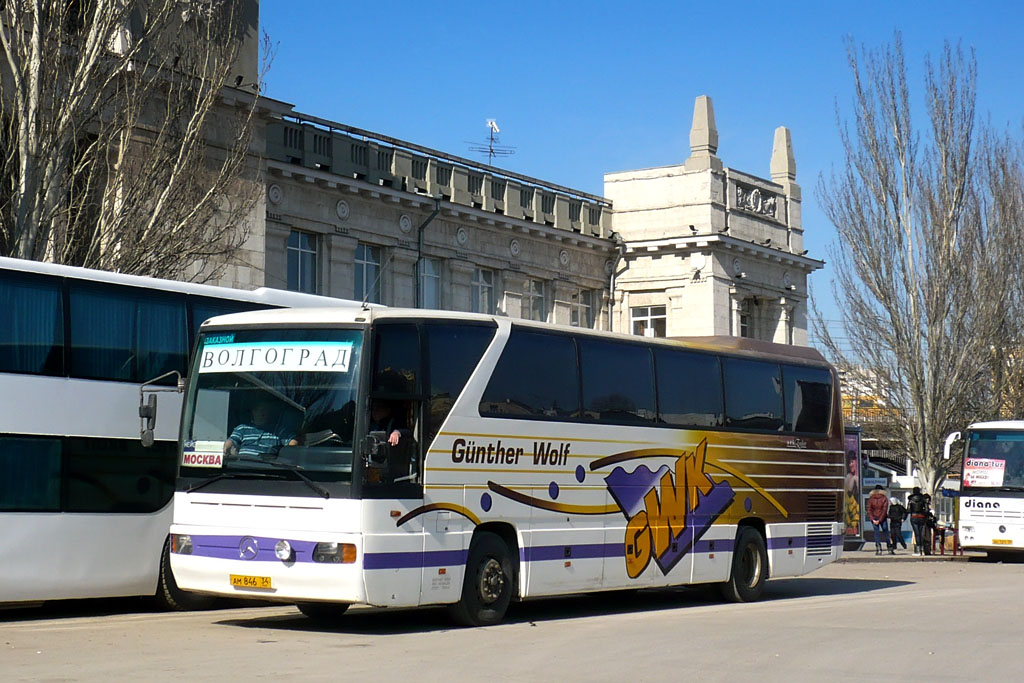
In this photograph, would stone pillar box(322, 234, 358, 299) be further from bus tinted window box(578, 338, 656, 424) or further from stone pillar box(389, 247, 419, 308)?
bus tinted window box(578, 338, 656, 424)

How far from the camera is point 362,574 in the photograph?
43.1 ft

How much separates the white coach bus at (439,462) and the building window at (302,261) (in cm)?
1910

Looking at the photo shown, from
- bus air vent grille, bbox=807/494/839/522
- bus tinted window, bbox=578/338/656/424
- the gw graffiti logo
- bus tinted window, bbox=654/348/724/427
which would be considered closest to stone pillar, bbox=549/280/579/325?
bus air vent grille, bbox=807/494/839/522

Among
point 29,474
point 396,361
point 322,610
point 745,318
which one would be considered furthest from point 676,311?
point 29,474

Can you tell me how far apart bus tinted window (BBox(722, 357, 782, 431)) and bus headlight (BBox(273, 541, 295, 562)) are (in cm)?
719

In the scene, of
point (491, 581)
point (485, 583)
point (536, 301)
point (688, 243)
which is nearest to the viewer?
point (485, 583)

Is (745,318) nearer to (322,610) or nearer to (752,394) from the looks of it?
(752,394)

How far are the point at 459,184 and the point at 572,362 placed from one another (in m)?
25.8

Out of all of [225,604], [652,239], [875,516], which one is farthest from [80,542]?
[652,239]

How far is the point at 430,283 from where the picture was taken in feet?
134

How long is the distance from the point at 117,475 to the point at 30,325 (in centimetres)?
189

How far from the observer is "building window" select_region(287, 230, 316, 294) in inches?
1416

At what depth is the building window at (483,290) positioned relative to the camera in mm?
42469

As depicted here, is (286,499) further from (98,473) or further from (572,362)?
(572,362)
